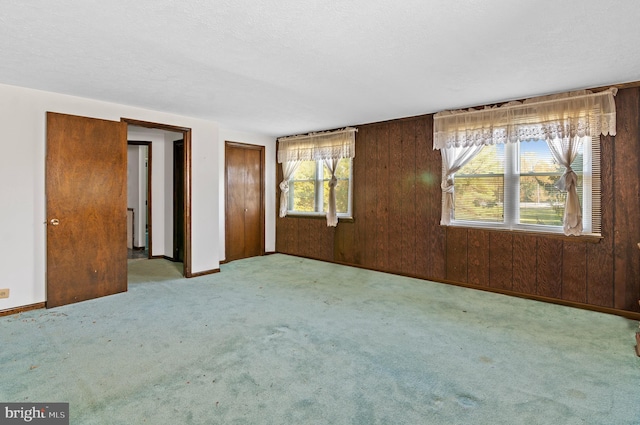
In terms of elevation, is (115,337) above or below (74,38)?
below

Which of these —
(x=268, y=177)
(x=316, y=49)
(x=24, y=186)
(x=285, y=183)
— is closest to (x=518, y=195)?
(x=316, y=49)

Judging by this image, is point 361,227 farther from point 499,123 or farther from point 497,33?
point 497,33

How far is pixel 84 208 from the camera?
3.81 meters

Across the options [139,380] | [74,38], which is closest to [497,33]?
[74,38]

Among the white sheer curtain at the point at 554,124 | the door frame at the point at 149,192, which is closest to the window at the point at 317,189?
the white sheer curtain at the point at 554,124

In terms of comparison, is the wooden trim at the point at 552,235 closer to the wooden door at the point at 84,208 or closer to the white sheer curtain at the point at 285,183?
the white sheer curtain at the point at 285,183

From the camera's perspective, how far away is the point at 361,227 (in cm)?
549

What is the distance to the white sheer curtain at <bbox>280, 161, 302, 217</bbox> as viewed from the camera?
6.44 metres

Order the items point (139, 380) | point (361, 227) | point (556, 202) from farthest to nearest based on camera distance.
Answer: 1. point (361, 227)
2. point (556, 202)
3. point (139, 380)

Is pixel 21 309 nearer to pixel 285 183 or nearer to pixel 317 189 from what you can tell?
pixel 285 183

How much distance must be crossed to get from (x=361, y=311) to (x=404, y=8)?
271 centimetres

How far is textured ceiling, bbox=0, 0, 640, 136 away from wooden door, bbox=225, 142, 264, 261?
6.62 ft

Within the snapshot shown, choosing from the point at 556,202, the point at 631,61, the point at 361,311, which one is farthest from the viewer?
the point at 556,202

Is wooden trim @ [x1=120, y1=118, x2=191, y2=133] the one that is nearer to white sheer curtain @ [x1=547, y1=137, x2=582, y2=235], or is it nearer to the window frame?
the window frame
